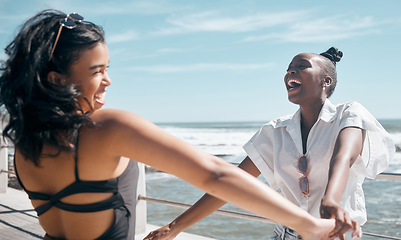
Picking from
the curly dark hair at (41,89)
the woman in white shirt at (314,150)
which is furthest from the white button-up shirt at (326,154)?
the curly dark hair at (41,89)

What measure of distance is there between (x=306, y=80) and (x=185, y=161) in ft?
3.21

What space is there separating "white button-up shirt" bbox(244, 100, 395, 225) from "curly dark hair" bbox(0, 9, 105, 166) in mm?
991

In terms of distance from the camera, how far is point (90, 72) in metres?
1.36

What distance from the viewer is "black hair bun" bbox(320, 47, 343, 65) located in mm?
2189

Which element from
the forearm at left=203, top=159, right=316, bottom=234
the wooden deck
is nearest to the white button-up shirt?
the forearm at left=203, top=159, right=316, bottom=234

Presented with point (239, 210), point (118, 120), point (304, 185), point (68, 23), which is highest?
point (68, 23)

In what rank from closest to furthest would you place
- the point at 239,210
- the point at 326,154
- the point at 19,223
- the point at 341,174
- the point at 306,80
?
1. the point at 341,174
2. the point at 326,154
3. the point at 306,80
4. the point at 19,223
5. the point at 239,210

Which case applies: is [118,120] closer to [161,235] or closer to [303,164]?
[161,235]

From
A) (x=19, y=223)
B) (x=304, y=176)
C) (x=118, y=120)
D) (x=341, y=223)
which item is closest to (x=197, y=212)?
(x=304, y=176)

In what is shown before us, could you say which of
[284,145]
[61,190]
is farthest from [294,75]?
[61,190]

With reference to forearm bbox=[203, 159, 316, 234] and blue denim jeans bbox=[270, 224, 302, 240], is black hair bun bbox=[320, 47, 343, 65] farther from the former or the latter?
forearm bbox=[203, 159, 316, 234]

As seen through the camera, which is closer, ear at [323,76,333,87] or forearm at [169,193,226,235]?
forearm at [169,193,226,235]

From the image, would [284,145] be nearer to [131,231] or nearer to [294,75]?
[294,75]

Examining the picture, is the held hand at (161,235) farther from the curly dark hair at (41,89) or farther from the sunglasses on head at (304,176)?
the curly dark hair at (41,89)
